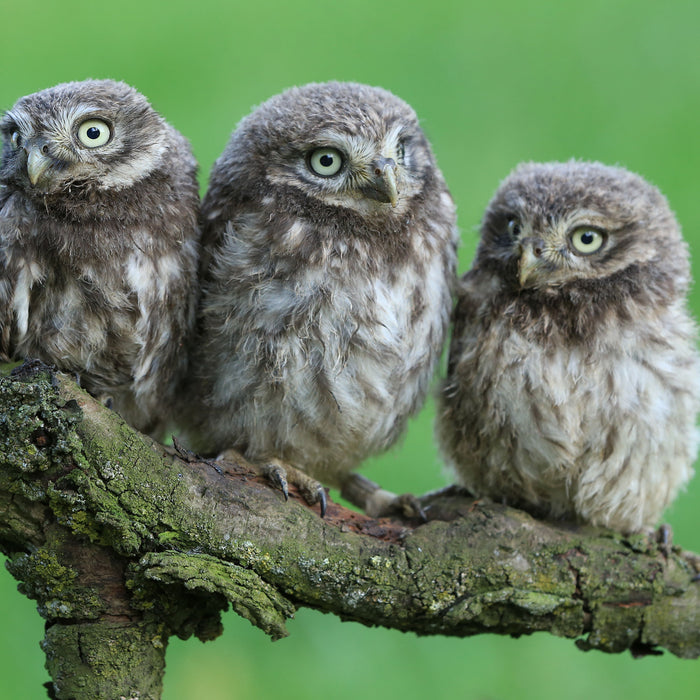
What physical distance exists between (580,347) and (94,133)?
1.49 metres

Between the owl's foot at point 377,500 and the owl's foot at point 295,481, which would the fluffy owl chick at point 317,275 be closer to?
the owl's foot at point 295,481

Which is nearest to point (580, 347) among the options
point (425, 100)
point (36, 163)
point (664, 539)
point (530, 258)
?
point (530, 258)

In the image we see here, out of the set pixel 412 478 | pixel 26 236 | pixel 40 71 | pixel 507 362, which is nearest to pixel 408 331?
pixel 507 362

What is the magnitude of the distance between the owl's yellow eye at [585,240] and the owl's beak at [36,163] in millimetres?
1477

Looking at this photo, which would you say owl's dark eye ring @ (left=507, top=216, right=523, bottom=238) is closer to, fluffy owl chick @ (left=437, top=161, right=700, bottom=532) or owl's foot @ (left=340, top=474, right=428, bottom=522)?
fluffy owl chick @ (left=437, top=161, right=700, bottom=532)

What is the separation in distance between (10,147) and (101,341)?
1.89ft

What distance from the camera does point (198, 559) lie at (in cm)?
244

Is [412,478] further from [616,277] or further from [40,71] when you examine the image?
[40,71]

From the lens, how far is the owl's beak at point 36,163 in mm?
2475

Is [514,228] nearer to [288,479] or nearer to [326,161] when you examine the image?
[326,161]

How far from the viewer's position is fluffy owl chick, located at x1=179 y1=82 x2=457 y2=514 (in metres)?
2.77

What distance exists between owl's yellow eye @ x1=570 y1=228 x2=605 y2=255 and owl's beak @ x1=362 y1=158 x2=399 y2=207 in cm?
56

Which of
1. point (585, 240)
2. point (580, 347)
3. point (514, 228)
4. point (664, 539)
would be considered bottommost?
point (664, 539)

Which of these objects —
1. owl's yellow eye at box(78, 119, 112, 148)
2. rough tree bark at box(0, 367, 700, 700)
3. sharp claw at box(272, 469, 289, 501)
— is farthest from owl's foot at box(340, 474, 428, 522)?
owl's yellow eye at box(78, 119, 112, 148)
